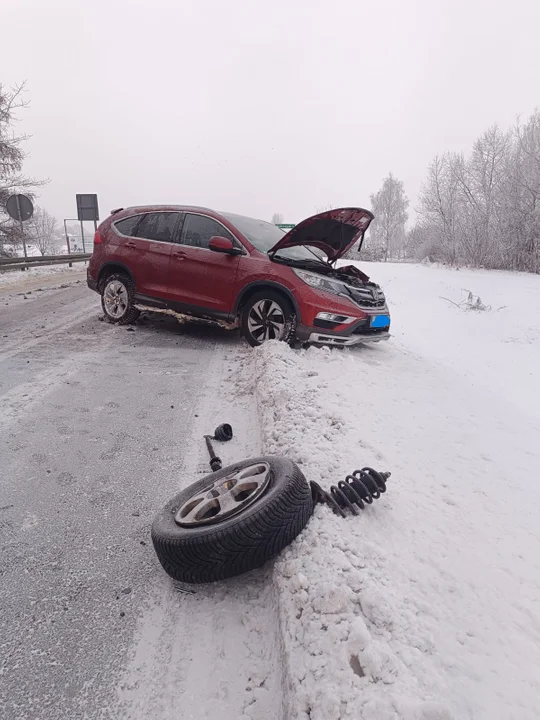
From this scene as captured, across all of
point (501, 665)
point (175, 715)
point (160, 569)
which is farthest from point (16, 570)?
point (501, 665)

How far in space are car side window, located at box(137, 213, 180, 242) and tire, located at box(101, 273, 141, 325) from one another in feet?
2.37

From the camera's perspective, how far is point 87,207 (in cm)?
2656

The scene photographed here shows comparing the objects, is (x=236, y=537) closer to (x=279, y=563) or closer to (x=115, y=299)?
(x=279, y=563)

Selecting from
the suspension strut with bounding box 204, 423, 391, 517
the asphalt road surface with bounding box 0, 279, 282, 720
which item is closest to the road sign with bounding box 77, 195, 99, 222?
the asphalt road surface with bounding box 0, 279, 282, 720

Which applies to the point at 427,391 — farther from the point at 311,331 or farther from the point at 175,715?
the point at 175,715

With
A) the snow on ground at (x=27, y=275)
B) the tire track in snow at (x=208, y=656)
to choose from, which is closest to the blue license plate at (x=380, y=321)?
the tire track in snow at (x=208, y=656)

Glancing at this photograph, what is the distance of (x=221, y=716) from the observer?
1387 mm

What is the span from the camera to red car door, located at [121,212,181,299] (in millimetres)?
5977

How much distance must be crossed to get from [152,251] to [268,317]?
2033 mm

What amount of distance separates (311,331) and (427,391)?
1.53 m

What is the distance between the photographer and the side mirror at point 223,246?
→ 5402 mm

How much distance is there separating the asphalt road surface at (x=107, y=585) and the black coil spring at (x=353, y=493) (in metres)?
0.54

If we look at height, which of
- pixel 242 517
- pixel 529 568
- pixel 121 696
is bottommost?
pixel 121 696

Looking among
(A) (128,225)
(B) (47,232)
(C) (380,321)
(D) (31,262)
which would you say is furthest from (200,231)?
(B) (47,232)
